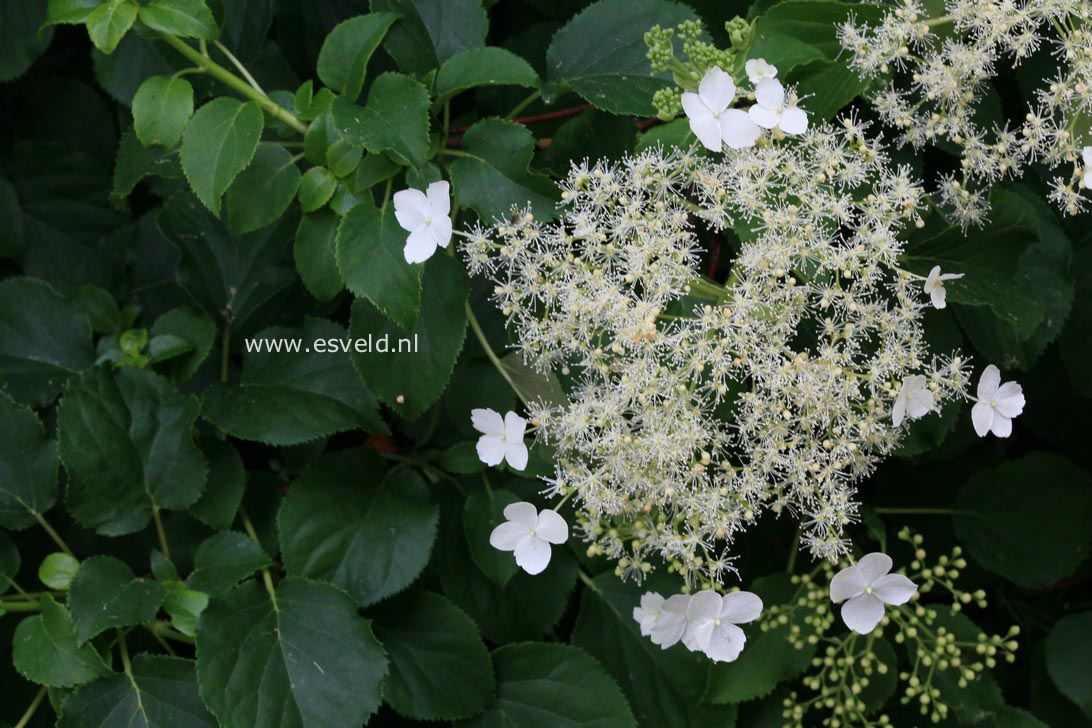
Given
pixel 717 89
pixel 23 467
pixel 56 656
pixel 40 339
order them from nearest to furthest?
pixel 717 89 < pixel 56 656 < pixel 23 467 < pixel 40 339

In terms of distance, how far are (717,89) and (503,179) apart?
0.84 ft

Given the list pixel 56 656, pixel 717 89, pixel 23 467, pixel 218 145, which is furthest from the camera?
pixel 23 467

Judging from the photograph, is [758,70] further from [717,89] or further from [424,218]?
[424,218]

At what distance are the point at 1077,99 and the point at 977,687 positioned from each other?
74 cm

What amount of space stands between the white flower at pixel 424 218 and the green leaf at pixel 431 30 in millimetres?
225

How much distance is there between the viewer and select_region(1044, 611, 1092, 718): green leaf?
4.39ft

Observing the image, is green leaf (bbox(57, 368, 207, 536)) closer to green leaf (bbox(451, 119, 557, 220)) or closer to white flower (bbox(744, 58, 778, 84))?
green leaf (bbox(451, 119, 557, 220))

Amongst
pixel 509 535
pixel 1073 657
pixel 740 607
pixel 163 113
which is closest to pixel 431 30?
pixel 163 113

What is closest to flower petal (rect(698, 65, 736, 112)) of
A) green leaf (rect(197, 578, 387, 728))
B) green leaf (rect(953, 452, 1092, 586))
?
green leaf (rect(197, 578, 387, 728))

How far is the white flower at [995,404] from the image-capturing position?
988 mm

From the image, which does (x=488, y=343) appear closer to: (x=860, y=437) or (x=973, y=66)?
(x=860, y=437)

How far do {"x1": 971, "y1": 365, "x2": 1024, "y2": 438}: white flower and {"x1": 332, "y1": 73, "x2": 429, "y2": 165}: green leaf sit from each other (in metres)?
0.63

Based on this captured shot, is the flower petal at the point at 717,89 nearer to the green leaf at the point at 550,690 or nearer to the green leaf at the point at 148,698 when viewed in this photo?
the green leaf at the point at 550,690

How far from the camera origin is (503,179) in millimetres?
1060
